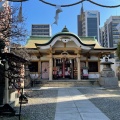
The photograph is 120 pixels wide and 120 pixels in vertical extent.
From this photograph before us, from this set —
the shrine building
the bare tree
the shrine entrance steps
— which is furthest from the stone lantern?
the bare tree

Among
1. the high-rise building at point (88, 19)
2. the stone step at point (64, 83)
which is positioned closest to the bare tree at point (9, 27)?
the high-rise building at point (88, 19)

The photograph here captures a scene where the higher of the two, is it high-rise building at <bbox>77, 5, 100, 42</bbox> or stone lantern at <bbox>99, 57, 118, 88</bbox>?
high-rise building at <bbox>77, 5, 100, 42</bbox>

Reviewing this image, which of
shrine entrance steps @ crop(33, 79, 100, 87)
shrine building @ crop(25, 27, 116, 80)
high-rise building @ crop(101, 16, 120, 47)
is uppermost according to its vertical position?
high-rise building @ crop(101, 16, 120, 47)

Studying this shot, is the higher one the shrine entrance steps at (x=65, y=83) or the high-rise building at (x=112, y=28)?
the high-rise building at (x=112, y=28)

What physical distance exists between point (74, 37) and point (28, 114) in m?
16.3

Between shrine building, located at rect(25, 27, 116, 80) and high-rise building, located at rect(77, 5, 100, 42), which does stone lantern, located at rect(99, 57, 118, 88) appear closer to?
shrine building, located at rect(25, 27, 116, 80)

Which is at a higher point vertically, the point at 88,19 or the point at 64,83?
the point at 88,19

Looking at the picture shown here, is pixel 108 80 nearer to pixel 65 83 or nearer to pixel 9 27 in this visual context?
pixel 65 83

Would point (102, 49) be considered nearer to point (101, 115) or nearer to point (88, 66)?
point (88, 66)

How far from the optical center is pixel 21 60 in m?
8.49

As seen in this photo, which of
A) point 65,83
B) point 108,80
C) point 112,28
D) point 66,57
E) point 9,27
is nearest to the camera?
point 9,27

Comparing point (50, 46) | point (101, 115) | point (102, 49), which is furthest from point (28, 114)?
point (102, 49)

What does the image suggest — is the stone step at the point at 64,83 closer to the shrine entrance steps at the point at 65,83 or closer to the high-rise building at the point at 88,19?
the shrine entrance steps at the point at 65,83

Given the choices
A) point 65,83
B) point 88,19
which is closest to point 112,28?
point 88,19
